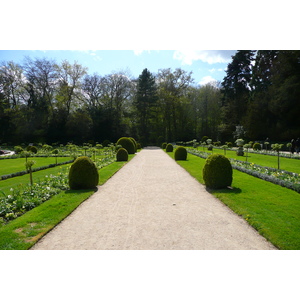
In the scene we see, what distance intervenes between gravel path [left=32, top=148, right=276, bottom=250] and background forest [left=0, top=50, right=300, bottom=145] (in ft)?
91.9

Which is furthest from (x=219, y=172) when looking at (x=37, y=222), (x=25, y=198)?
(x=25, y=198)

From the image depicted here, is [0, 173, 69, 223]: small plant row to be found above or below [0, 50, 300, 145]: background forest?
below

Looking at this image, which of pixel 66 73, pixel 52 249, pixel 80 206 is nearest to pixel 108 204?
pixel 80 206

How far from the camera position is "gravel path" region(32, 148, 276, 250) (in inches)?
158

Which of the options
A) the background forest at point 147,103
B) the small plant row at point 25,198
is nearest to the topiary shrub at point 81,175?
the small plant row at point 25,198

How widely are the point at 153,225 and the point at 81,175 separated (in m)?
4.18

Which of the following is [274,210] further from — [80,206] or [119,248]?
[80,206]

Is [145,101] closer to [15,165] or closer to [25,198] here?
[15,165]

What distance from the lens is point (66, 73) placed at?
40.9 metres

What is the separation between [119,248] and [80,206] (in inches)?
113

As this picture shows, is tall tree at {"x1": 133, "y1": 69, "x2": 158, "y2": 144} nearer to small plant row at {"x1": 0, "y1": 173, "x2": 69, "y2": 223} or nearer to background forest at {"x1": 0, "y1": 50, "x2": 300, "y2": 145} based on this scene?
background forest at {"x1": 0, "y1": 50, "x2": 300, "y2": 145}

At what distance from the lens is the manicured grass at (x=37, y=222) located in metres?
4.08

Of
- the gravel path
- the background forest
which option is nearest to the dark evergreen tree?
the background forest

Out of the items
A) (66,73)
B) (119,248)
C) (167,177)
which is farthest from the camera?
(66,73)
